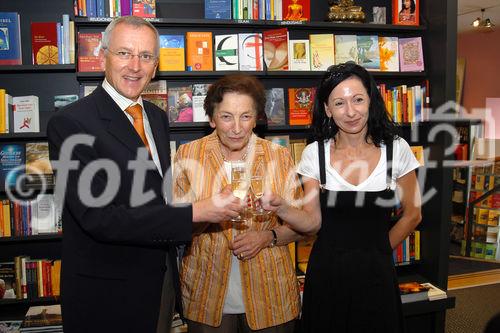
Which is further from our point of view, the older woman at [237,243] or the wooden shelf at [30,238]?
the wooden shelf at [30,238]

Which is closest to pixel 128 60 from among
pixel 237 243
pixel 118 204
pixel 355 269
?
pixel 118 204

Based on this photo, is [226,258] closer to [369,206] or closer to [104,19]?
[369,206]

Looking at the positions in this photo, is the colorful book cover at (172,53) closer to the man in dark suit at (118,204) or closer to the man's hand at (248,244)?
the man in dark suit at (118,204)

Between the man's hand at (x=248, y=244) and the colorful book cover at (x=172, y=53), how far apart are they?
1.85m

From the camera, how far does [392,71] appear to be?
11.9 feet

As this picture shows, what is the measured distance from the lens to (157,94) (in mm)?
3336

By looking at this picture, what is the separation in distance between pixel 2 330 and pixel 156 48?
2508 millimetres

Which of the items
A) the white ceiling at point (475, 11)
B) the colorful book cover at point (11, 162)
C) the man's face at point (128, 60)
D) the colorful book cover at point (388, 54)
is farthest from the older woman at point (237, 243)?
the white ceiling at point (475, 11)

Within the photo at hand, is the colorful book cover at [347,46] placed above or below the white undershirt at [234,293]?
above

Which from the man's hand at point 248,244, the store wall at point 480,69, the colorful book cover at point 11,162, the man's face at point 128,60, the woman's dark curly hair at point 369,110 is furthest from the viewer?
the store wall at point 480,69

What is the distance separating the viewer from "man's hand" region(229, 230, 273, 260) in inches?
70.7

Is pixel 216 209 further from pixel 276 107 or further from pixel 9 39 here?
pixel 9 39

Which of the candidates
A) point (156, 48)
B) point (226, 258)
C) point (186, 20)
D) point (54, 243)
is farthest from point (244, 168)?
point (54, 243)

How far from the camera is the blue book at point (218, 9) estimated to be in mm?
3281
